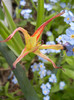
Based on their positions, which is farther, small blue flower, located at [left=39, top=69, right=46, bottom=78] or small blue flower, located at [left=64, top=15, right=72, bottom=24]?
small blue flower, located at [left=39, top=69, right=46, bottom=78]

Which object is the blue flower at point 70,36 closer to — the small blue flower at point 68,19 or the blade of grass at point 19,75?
the small blue flower at point 68,19

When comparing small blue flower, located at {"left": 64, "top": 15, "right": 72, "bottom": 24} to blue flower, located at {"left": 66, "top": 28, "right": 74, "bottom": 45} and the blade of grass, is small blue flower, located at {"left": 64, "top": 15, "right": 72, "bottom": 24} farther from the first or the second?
the blade of grass

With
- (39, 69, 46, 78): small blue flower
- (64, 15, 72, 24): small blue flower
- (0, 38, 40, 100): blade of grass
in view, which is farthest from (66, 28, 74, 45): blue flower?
(39, 69, 46, 78): small blue flower

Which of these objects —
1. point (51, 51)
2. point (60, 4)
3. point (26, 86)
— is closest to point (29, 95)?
point (26, 86)

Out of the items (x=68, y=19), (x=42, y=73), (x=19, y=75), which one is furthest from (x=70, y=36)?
(x=42, y=73)

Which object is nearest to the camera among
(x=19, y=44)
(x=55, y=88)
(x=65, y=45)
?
(x=65, y=45)

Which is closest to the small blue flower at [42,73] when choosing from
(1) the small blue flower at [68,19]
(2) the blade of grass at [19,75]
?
(2) the blade of grass at [19,75]

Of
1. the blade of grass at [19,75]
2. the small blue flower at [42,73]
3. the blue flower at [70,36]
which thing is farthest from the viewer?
the small blue flower at [42,73]

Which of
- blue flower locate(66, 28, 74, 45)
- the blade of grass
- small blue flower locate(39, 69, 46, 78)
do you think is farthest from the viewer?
small blue flower locate(39, 69, 46, 78)

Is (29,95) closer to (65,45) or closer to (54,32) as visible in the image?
(65,45)

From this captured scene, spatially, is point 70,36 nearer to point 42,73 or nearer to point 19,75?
point 19,75

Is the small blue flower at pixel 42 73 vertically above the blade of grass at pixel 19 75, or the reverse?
the blade of grass at pixel 19 75
